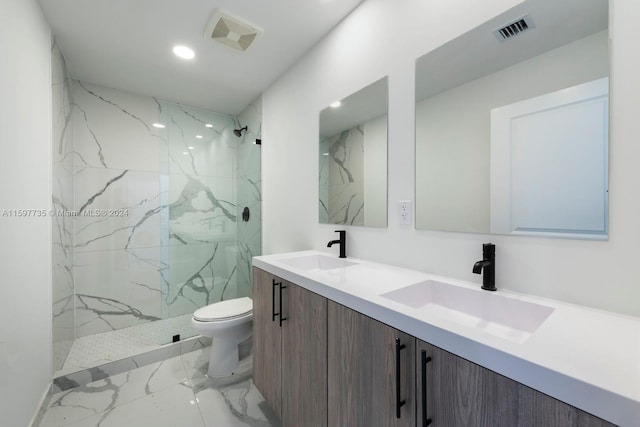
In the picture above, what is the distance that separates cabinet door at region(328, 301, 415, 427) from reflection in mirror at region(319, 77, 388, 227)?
0.64 meters

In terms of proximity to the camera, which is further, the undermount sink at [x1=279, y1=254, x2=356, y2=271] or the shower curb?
the shower curb

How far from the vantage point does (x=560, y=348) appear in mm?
595

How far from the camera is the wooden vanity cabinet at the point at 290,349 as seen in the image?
1.14 metres

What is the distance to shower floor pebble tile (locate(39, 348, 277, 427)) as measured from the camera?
5.28 ft

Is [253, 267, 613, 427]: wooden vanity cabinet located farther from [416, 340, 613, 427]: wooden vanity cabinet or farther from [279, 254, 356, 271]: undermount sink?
[279, 254, 356, 271]: undermount sink

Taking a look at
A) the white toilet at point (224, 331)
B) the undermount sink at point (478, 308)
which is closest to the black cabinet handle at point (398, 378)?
the undermount sink at point (478, 308)

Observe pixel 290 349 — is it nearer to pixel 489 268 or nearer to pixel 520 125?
pixel 489 268

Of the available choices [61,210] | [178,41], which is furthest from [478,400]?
[61,210]

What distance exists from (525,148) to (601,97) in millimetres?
227

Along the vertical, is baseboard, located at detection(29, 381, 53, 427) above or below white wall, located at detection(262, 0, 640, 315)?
below

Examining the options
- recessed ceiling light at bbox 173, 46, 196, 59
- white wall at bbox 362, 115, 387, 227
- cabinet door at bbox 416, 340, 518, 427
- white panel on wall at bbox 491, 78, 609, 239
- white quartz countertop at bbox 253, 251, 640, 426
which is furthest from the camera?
recessed ceiling light at bbox 173, 46, 196, 59

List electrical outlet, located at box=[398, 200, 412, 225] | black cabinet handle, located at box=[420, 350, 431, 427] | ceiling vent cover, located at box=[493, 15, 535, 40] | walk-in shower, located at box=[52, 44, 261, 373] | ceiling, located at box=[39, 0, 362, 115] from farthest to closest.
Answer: walk-in shower, located at box=[52, 44, 261, 373]
ceiling, located at box=[39, 0, 362, 115]
electrical outlet, located at box=[398, 200, 412, 225]
ceiling vent cover, located at box=[493, 15, 535, 40]
black cabinet handle, located at box=[420, 350, 431, 427]

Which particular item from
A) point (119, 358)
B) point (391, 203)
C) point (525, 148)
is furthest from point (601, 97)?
point (119, 358)

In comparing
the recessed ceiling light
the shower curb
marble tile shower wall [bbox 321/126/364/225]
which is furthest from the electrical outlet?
the shower curb
